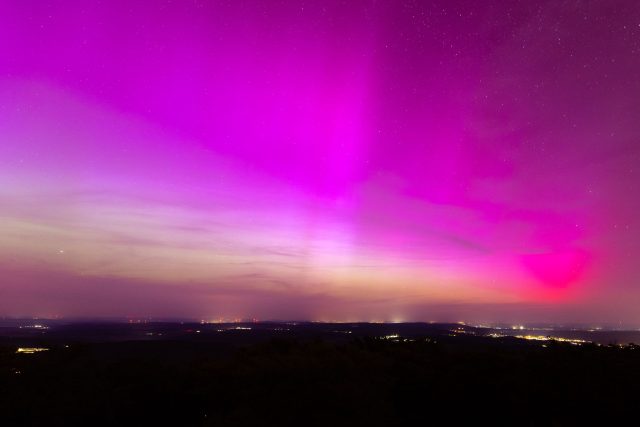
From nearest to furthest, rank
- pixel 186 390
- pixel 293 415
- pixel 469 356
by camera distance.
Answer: pixel 293 415
pixel 186 390
pixel 469 356

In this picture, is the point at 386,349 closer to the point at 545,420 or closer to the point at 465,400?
the point at 465,400

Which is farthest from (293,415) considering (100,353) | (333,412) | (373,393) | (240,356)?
(100,353)

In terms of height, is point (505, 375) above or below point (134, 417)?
above

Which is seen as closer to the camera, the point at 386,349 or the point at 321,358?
the point at 321,358

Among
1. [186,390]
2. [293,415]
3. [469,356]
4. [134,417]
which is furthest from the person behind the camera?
[469,356]

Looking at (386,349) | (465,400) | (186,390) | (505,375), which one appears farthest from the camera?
(386,349)

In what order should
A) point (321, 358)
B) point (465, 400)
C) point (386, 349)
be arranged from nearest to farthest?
point (465, 400) → point (321, 358) → point (386, 349)

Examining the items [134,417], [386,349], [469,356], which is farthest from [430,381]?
[386,349]

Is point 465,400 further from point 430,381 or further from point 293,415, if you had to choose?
point 293,415

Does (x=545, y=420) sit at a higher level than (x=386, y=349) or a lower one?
lower
